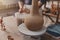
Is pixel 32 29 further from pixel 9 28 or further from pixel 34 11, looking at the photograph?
pixel 9 28

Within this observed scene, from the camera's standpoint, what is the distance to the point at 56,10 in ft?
3.95

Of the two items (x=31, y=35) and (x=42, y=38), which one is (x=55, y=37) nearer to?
(x=42, y=38)

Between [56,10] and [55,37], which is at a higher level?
[56,10]

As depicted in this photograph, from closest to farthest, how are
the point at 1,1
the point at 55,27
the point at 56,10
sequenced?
the point at 55,27
the point at 56,10
the point at 1,1

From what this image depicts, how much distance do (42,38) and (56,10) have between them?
371 mm

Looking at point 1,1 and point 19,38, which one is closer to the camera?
point 19,38

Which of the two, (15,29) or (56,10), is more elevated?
(56,10)

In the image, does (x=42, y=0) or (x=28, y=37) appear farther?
(x=42, y=0)

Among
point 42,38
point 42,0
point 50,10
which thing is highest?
point 42,0

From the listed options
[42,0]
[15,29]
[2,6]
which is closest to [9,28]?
[15,29]

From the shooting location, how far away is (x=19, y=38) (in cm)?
94

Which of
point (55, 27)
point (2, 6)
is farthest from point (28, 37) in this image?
point (2, 6)

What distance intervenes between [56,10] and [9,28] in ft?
1.51

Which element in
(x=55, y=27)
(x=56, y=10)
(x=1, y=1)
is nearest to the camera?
(x=55, y=27)
